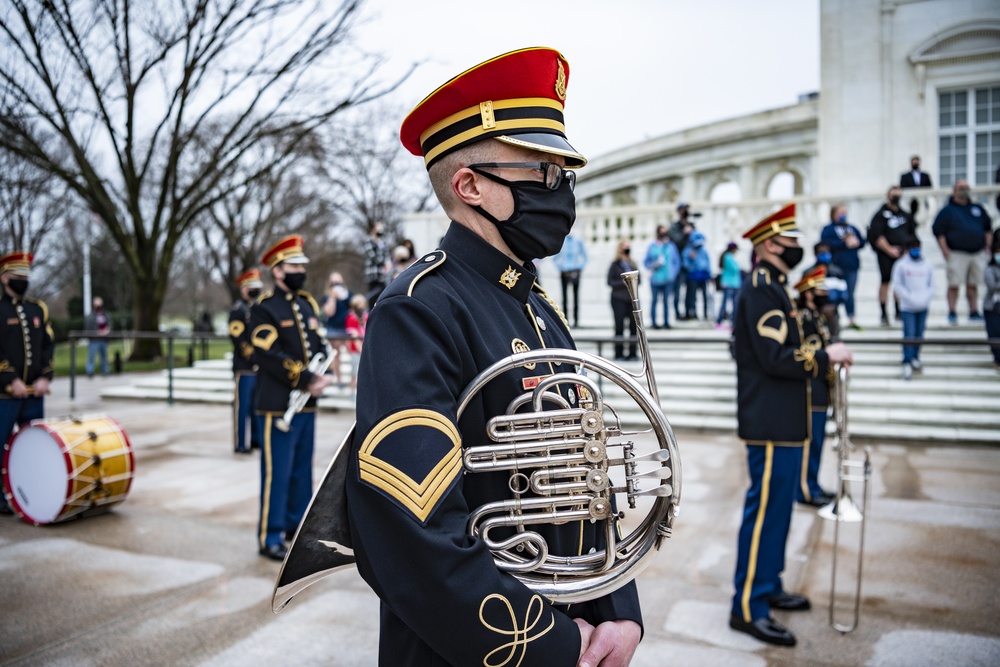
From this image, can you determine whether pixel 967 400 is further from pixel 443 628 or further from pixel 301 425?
pixel 443 628

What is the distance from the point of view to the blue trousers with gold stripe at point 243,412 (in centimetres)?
943

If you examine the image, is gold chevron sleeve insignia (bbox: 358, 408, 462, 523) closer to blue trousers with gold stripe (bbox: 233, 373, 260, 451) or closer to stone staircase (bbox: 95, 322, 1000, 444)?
stone staircase (bbox: 95, 322, 1000, 444)

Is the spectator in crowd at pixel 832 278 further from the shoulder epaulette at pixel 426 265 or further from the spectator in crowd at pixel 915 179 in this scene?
the shoulder epaulette at pixel 426 265

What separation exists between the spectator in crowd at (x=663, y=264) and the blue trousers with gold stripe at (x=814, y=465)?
6881mm

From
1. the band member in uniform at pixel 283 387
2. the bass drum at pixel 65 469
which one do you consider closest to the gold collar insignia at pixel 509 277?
the band member in uniform at pixel 283 387

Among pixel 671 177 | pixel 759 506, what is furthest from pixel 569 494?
pixel 671 177

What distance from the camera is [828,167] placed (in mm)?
21391

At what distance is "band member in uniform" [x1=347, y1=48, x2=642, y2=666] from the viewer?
4.79 feet

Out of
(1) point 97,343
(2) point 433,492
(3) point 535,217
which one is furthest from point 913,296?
(1) point 97,343

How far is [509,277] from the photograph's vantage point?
1929mm

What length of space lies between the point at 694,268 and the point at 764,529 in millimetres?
10730

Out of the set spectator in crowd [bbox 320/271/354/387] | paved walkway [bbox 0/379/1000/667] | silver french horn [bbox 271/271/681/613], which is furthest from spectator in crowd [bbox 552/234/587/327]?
silver french horn [bbox 271/271/681/613]

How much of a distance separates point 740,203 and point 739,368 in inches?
529

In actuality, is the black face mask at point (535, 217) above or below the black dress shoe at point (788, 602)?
above
